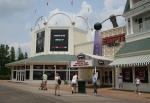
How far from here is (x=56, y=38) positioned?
56.2 meters

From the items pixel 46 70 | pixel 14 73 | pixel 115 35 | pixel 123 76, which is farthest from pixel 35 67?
pixel 123 76

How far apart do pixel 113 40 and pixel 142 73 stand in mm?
9678

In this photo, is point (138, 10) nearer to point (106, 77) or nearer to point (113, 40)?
point (113, 40)

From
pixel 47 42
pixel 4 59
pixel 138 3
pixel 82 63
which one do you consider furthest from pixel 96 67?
pixel 4 59

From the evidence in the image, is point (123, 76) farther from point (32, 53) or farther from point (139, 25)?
point (32, 53)

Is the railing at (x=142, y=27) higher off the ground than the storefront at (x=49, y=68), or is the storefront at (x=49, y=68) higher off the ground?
the railing at (x=142, y=27)

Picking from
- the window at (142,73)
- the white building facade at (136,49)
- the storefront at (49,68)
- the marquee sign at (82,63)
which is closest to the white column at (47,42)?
the storefront at (49,68)

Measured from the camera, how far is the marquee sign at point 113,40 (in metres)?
37.9

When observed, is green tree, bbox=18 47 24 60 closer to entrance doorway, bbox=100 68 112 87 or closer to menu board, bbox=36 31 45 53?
menu board, bbox=36 31 45 53

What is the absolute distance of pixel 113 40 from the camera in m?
39.5

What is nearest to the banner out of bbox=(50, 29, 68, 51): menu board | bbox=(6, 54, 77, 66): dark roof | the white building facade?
the white building facade

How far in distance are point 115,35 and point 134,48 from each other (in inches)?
311

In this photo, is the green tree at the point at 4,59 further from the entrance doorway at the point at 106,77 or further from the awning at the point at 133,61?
the awning at the point at 133,61

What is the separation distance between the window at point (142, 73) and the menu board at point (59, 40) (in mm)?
25794
